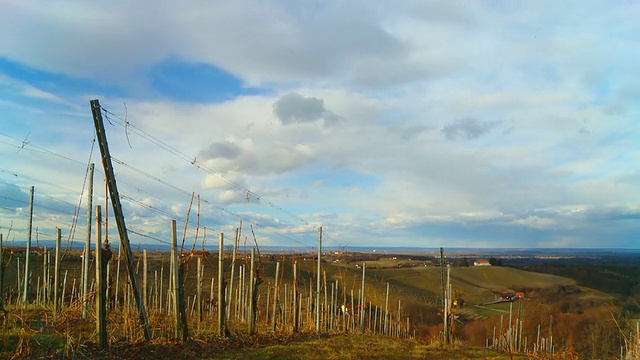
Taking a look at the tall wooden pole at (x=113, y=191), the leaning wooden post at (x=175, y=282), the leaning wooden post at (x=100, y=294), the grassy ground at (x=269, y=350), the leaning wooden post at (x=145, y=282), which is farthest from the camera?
the leaning wooden post at (x=145, y=282)

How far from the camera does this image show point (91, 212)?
11.4 metres

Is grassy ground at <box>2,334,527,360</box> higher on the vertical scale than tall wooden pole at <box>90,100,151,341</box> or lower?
lower

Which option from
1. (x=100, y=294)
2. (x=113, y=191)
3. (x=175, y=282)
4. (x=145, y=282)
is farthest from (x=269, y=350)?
(x=113, y=191)

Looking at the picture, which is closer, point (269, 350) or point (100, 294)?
point (100, 294)

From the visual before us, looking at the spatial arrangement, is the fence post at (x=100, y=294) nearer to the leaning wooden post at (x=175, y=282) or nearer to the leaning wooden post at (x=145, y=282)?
the leaning wooden post at (x=175, y=282)

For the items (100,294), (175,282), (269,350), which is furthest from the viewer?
(269,350)

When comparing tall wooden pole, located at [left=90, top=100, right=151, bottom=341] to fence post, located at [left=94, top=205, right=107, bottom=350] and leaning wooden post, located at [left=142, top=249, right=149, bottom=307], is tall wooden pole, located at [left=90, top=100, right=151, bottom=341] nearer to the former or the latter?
fence post, located at [left=94, top=205, right=107, bottom=350]

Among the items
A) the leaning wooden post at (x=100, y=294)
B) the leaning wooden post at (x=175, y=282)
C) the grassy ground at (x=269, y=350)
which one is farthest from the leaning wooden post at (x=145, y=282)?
the leaning wooden post at (x=100, y=294)

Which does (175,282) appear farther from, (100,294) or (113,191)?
(113,191)

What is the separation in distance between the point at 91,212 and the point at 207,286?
28889 mm

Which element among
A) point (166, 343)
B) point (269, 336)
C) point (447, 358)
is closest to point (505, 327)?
point (447, 358)

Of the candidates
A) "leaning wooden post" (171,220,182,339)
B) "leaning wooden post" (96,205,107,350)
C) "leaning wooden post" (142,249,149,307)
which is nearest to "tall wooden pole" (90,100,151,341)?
"leaning wooden post" (171,220,182,339)

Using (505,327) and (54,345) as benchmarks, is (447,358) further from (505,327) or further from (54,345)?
(505,327)

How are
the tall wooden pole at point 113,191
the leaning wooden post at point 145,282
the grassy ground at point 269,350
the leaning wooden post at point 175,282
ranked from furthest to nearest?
the leaning wooden post at point 145,282 < the leaning wooden post at point 175,282 < the tall wooden pole at point 113,191 < the grassy ground at point 269,350
